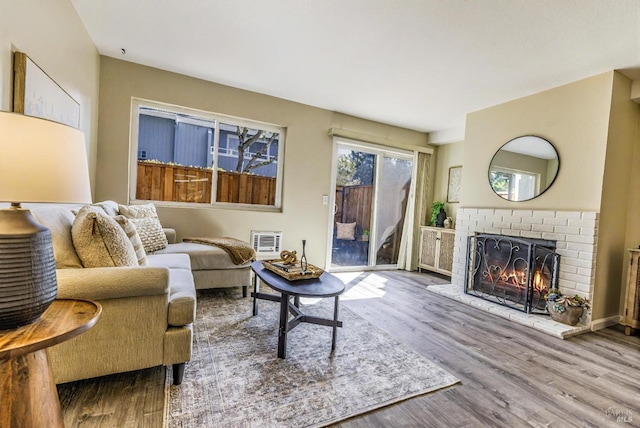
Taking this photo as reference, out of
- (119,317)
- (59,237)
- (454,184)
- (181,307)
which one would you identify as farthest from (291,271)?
(454,184)

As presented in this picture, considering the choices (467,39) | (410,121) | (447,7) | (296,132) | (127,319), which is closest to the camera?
(127,319)

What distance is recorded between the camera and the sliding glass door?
182 inches

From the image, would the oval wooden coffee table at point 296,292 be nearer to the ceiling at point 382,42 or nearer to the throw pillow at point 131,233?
the throw pillow at point 131,233

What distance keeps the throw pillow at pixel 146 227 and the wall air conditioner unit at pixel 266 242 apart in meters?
1.22

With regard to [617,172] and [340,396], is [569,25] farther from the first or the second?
[340,396]

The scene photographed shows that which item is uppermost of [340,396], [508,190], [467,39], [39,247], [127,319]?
[467,39]

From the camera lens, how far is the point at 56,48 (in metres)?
2.07

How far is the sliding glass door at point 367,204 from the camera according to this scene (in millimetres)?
4625

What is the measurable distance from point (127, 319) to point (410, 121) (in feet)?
14.3

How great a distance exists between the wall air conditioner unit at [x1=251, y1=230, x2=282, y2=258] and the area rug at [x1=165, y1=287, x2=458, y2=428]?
1468 mm

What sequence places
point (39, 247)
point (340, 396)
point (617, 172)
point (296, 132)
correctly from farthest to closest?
point (296, 132), point (617, 172), point (340, 396), point (39, 247)

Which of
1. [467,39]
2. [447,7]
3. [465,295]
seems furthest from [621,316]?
[447,7]

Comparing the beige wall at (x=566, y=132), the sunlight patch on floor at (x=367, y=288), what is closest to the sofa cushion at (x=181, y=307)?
the sunlight patch on floor at (x=367, y=288)

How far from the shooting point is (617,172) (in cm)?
286
